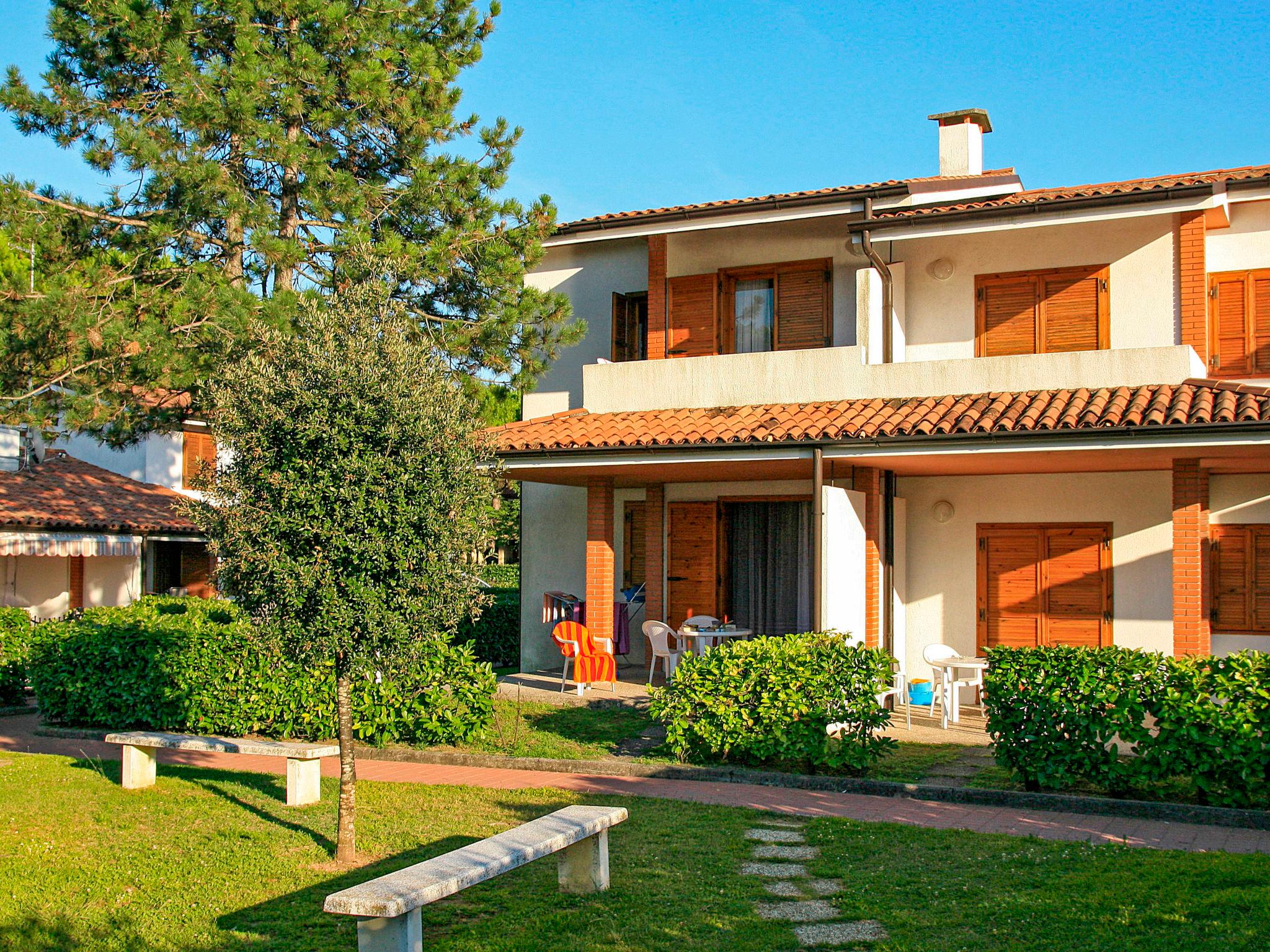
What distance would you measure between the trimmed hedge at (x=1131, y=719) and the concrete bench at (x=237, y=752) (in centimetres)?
577

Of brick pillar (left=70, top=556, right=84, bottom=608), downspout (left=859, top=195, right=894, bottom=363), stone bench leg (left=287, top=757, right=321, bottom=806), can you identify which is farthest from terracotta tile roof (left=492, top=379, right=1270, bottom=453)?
brick pillar (left=70, top=556, right=84, bottom=608)

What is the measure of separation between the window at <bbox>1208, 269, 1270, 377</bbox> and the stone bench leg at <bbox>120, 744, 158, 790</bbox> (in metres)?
13.1

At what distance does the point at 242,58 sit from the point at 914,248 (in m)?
9.34

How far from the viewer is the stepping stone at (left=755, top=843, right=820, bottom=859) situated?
763 cm

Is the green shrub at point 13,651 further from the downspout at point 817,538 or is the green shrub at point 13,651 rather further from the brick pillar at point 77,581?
the downspout at point 817,538

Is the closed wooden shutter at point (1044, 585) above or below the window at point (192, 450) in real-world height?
below

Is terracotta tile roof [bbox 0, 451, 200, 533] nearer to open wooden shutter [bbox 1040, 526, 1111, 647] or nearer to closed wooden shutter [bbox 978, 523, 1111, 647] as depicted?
closed wooden shutter [bbox 978, 523, 1111, 647]

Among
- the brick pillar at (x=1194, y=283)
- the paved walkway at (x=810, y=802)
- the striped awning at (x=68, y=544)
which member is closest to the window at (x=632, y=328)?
the brick pillar at (x=1194, y=283)

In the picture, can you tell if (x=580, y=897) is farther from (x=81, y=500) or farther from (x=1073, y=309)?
(x=81, y=500)

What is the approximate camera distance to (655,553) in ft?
54.9

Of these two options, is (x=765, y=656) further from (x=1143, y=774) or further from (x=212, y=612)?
(x=212, y=612)

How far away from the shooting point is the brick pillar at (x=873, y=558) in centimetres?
1384

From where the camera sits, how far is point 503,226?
16.7m

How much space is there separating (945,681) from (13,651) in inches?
495
